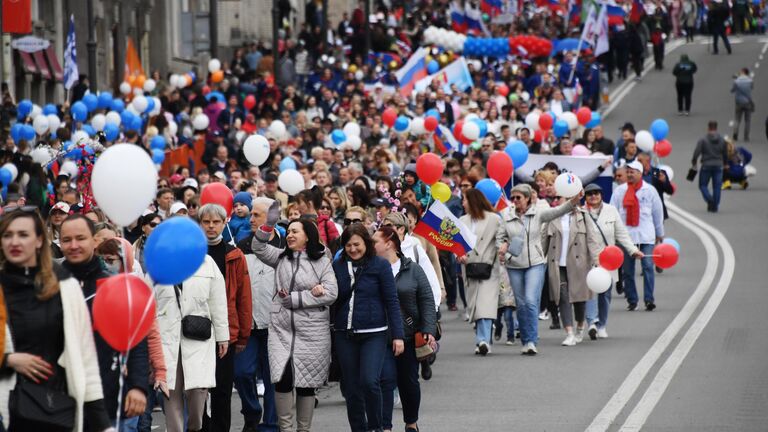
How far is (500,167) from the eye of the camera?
62.2 ft

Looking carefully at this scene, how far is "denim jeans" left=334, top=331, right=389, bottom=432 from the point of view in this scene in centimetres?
1183

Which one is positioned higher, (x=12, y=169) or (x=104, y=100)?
(x=104, y=100)

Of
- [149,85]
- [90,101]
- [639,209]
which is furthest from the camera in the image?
[149,85]

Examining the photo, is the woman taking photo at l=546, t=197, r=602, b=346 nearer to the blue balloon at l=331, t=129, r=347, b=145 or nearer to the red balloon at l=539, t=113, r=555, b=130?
the blue balloon at l=331, t=129, r=347, b=145

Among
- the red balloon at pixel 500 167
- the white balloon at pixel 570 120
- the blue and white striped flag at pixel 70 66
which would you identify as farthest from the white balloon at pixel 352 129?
A: the red balloon at pixel 500 167


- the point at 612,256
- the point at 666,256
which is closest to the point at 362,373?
the point at 612,256

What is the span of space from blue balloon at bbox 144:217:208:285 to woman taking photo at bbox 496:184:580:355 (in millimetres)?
8276

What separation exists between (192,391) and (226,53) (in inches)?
→ 1757

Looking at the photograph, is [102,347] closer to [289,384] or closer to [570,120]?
[289,384]

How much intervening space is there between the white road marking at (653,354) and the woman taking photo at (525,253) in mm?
1164

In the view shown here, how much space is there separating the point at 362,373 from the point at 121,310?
12.5 feet

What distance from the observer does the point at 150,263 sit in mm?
8742

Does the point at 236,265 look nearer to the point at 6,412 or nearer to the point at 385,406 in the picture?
the point at 385,406

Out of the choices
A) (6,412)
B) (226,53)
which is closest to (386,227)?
(6,412)
